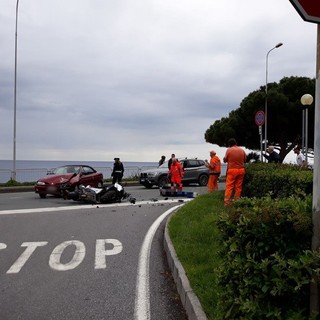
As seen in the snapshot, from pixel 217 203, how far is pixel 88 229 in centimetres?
415

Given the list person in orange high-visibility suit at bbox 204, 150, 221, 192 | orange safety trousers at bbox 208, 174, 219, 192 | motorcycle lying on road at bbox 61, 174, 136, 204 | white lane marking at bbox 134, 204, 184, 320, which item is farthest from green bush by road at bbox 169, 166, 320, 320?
orange safety trousers at bbox 208, 174, 219, 192

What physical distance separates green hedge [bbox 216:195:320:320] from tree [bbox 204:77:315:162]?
36346mm

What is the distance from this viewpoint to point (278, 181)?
353 inches

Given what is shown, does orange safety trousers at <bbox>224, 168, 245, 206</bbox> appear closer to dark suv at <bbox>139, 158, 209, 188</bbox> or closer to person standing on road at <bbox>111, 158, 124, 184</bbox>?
person standing on road at <bbox>111, 158, 124, 184</bbox>

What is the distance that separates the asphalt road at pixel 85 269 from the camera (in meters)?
4.59

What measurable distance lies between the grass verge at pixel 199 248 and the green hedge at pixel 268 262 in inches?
22.1

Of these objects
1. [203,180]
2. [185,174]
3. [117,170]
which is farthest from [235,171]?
[203,180]

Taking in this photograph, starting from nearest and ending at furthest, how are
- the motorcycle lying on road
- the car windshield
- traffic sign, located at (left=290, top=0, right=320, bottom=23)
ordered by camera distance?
traffic sign, located at (left=290, top=0, right=320, bottom=23), the motorcycle lying on road, the car windshield

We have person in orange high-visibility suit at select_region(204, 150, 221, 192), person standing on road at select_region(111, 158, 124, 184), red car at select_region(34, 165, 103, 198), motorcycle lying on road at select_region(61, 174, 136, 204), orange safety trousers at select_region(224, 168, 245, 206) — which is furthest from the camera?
person standing on road at select_region(111, 158, 124, 184)

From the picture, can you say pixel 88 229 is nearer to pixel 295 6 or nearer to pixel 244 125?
pixel 295 6

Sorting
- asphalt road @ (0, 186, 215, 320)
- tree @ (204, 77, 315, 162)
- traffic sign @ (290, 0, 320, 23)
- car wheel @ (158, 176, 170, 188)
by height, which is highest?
tree @ (204, 77, 315, 162)

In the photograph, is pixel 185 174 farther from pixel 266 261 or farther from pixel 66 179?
pixel 266 261

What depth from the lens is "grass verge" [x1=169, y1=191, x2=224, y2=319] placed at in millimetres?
4387

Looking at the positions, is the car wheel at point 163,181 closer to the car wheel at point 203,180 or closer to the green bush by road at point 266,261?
the car wheel at point 203,180
